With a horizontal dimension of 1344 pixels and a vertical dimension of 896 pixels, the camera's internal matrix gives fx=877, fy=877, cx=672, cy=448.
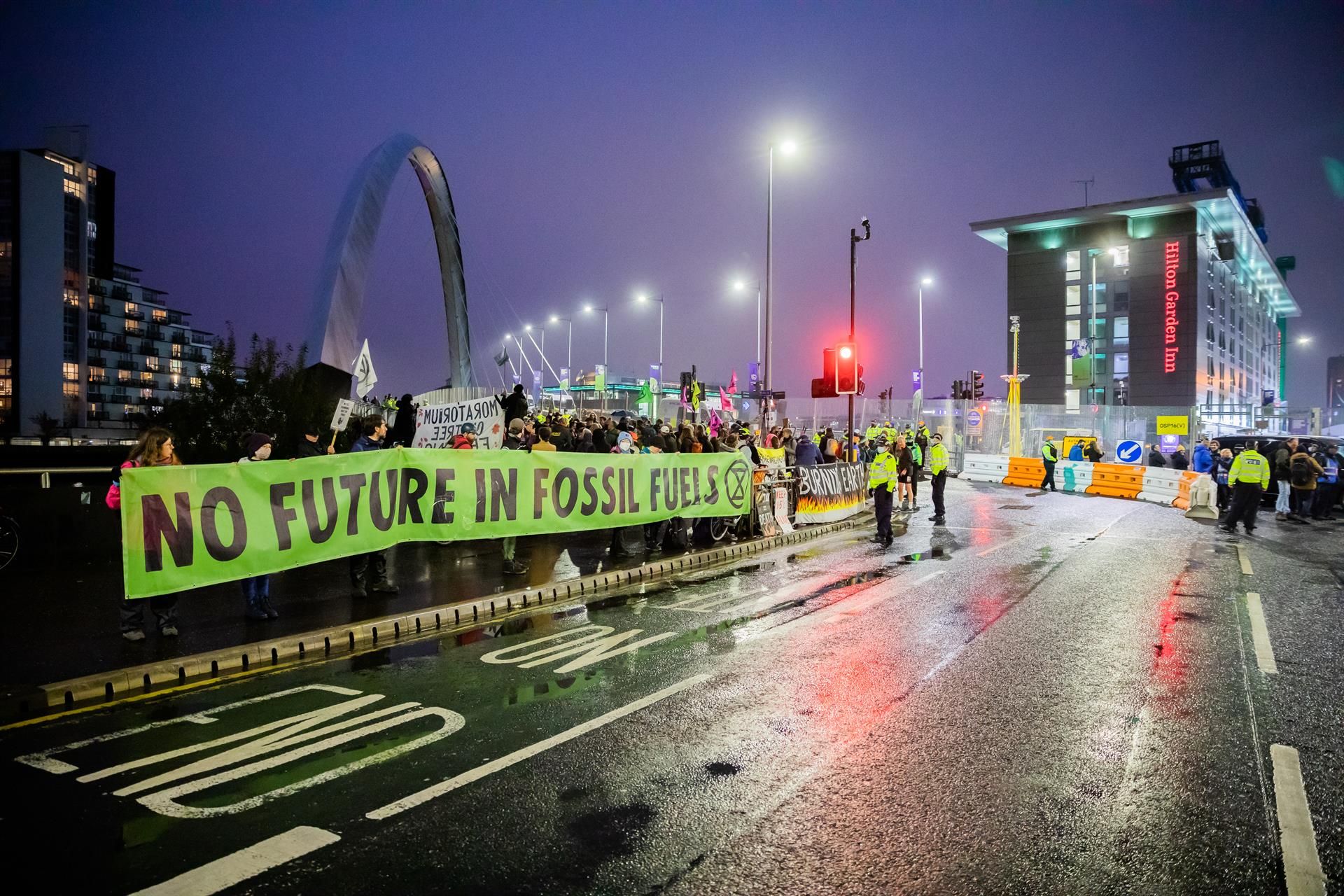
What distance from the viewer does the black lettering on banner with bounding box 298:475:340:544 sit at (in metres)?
9.27

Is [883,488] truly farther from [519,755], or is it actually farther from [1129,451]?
[1129,451]

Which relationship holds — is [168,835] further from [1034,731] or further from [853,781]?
[1034,731]

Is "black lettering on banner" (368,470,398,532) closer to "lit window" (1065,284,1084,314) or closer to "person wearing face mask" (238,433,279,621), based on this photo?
"person wearing face mask" (238,433,279,621)

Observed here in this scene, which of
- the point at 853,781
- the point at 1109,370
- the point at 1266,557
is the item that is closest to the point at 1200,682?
the point at 853,781

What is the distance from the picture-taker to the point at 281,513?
29.6 feet

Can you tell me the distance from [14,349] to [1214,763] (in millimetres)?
118956

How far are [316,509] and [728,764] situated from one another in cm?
604

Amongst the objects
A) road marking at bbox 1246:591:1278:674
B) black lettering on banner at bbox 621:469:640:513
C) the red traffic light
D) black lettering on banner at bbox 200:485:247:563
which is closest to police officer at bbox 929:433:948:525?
the red traffic light

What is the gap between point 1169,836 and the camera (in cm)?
422

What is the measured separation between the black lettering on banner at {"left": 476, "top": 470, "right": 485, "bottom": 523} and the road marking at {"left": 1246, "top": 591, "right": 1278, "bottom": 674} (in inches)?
327

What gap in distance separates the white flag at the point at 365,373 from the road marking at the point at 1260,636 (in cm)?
1242

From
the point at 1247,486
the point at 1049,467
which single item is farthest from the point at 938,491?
the point at 1049,467

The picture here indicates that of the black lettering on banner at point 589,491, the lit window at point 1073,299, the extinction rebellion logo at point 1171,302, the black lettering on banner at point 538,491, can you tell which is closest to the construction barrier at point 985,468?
the black lettering on banner at point 589,491

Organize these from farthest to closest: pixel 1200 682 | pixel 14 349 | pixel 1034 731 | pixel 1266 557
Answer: pixel 14 349 < pixel 1266 557 < pixel 1200 682 < pixel 1034 731
